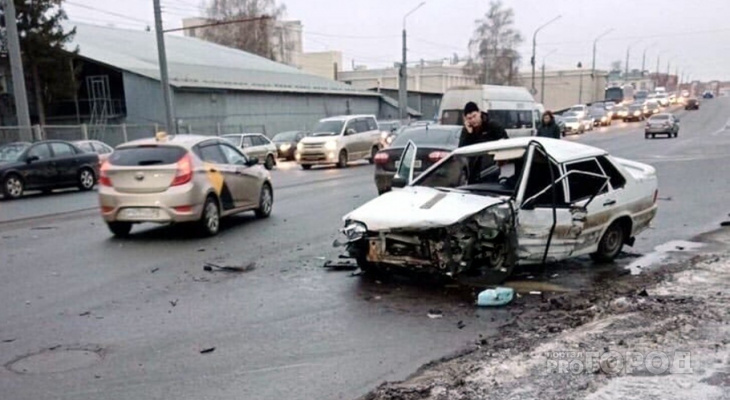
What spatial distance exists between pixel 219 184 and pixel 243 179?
0.86m

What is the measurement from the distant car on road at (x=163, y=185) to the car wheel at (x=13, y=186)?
30.7ft

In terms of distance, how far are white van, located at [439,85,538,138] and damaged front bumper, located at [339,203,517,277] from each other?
65.0 feet

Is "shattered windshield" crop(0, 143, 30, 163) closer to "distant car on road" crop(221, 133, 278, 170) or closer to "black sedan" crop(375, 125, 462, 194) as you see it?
"distant car on road" crop(221, 133, 278, 170)

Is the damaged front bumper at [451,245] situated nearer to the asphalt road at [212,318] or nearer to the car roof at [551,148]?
the asphalt road at [212,318]

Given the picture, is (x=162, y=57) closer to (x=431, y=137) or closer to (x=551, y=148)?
(x=431, y=137)

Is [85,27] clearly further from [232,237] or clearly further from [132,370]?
[132,370]

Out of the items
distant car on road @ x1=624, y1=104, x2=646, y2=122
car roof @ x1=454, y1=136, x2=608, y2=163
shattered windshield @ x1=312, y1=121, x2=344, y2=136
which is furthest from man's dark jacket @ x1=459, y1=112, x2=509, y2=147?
distant car on road @ x1=624, y1=104, x2=646, y2=122

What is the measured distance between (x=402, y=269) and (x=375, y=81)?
93783 mm

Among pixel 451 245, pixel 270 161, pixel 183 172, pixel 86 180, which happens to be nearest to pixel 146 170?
pixel 183 172

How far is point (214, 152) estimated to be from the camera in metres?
10.8

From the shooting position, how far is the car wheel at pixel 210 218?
399 inches

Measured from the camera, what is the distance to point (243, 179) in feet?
37.4

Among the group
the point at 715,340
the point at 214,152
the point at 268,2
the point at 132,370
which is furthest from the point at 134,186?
the point at 268,2

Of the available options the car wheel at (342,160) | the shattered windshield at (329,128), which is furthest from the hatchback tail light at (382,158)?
the shattered windshield at (329,128)
